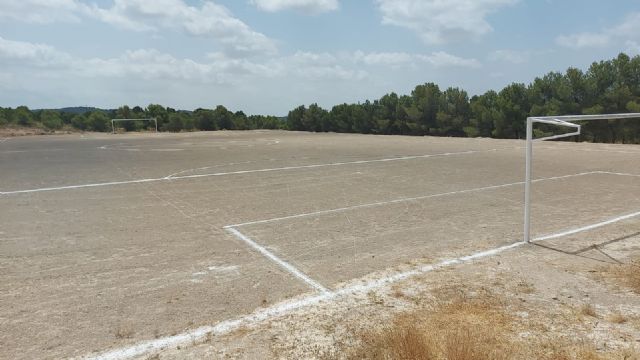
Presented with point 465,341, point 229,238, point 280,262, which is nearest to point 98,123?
point 229,238

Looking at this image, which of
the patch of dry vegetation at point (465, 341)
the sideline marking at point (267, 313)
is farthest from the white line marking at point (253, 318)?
the patch of dry vegetation at point (465, 341)

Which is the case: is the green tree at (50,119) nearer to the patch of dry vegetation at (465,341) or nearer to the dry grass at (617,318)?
the patch of dry vegetation at (465,341)

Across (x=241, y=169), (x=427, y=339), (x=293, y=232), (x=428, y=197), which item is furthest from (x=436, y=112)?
(x=427, y=339)

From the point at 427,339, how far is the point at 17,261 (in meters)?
5.08

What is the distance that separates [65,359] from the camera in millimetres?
3229

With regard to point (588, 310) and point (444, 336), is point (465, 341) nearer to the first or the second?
point (444, 336)

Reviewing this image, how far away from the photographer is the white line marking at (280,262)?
4.57 meters

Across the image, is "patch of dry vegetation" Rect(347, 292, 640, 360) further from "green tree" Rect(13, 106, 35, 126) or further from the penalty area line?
"green tree" Rect(13, 106, 35, 126)

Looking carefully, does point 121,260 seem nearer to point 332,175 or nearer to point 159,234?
point 159,234

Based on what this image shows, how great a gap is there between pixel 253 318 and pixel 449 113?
4321 cm

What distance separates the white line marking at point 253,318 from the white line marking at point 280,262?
25 centimetres

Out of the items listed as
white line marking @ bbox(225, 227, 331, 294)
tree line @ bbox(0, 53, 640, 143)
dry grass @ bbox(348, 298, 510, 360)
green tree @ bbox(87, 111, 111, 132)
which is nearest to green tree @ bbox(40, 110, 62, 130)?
tree line @ bbox(0, 53, 640, 143)

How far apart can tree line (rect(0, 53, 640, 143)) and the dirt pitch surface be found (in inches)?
885

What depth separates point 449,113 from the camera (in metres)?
44.0
